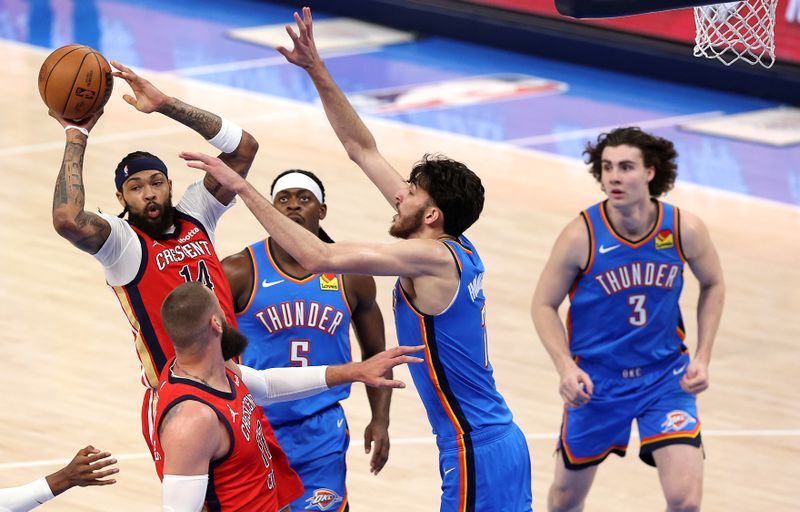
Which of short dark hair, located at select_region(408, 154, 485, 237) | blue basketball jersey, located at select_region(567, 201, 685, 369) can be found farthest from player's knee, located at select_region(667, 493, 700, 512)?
short dark hair, located at select_region(408, 154, 485, 237)

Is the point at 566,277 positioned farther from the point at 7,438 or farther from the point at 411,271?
the point at 7,438

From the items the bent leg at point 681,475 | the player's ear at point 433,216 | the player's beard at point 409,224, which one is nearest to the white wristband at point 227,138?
the player's beard at point 409,224

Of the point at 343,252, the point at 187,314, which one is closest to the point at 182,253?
the point at 343,252

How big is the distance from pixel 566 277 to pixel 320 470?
5.23 ft

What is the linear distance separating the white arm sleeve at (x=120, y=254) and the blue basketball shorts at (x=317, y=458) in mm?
1141

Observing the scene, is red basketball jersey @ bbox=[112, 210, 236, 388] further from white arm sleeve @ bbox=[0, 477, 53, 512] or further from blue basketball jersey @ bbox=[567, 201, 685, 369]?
blue basketball jersey @ bbox=[567, 201, 685, 369]

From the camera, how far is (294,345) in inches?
288

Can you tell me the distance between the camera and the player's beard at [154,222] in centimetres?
679

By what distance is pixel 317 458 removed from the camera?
731cm

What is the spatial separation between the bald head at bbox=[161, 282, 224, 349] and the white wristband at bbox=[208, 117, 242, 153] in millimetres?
1630

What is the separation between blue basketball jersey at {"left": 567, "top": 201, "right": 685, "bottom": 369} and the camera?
25.7ft

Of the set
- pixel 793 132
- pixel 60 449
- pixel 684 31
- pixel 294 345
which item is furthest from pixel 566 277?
pixel 684 31

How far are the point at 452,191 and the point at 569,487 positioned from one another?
2202 millimetres

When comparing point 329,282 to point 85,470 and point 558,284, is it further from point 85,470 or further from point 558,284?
point 85,470
